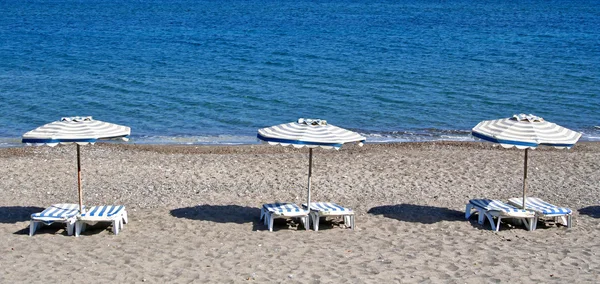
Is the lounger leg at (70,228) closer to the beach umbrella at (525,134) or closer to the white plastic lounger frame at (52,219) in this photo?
the white plastic lounger frame at (52,219)

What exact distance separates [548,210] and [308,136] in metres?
4.41

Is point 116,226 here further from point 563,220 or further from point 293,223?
point 563,220

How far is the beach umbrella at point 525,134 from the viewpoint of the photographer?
493 inches

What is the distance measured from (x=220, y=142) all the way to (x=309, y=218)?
981cm

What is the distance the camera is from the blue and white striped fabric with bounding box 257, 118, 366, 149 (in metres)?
12.5

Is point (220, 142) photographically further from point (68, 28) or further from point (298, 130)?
point (68, 28)

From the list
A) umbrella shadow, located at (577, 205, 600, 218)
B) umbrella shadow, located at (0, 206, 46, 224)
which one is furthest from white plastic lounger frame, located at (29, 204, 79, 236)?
umbrella shadow, located at (577, 205, 600, 218)

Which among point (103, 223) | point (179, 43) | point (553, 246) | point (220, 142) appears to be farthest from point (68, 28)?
point (553, 246)

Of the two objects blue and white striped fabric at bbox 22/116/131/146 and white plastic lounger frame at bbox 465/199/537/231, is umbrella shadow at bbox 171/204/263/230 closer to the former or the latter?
blue and white striped fabric at bbox 22/116/131/146

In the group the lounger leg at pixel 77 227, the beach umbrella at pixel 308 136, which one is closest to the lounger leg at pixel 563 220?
the beach umbrella at pixel 308 136

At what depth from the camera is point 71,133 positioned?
12250 millimetres

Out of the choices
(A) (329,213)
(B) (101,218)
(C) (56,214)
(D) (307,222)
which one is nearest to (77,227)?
(B) (101,218)

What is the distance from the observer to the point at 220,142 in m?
22.9

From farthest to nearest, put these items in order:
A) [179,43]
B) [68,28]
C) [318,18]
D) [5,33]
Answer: [318,18] < [68,28] < [5,33] < [179,43]
